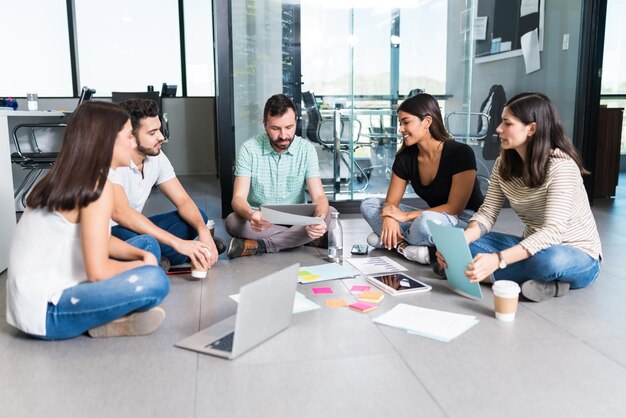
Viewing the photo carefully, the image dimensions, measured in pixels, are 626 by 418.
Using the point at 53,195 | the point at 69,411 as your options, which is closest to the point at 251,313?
the point at 69,411

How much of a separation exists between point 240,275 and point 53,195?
117 centimetres

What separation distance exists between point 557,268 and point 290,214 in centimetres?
112

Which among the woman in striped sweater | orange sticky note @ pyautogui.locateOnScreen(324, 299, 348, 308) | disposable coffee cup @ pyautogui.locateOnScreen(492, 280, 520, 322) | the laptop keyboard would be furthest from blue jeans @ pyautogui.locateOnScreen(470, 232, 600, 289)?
the laptop keyboard

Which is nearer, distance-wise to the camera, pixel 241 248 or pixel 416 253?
pixel 416 253

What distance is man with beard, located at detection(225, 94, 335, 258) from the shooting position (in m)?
2.97

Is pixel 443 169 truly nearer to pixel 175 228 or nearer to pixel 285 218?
pixel 285 218

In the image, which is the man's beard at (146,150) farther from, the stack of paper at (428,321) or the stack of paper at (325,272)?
the stack of paper at (428,321)

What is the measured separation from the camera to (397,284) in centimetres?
240

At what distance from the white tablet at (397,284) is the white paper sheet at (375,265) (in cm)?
13

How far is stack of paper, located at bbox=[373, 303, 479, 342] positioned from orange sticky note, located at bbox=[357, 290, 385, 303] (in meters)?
0.11

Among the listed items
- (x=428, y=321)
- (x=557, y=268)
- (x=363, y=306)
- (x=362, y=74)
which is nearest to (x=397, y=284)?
(x=363, y=306)

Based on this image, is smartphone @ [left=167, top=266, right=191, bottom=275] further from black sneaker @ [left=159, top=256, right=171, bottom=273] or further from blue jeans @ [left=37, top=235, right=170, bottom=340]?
blue jeans @ [left=37, top=235, right=170, bottom=340]

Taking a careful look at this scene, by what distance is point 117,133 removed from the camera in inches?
68.1

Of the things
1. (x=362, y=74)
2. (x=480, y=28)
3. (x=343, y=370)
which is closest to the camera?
(x=343, y=370)
